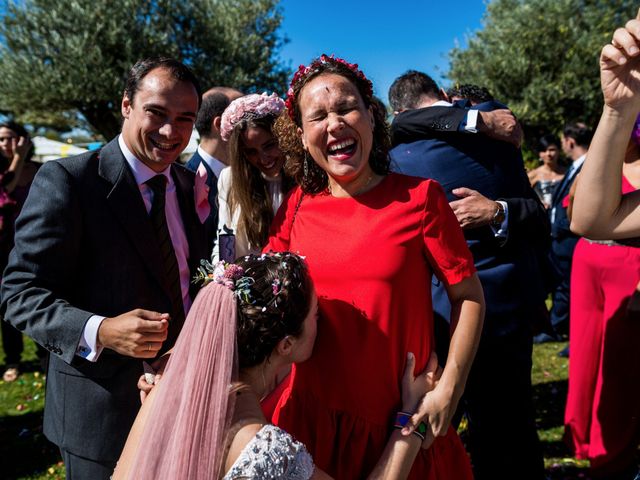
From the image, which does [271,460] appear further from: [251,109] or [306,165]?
[251,109]

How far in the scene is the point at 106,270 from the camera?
2.19 m

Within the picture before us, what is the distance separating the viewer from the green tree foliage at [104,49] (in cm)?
1634

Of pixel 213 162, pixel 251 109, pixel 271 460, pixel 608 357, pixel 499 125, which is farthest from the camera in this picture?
pixel 213 162

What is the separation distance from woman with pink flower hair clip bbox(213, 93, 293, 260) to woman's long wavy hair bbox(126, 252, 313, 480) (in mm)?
1310

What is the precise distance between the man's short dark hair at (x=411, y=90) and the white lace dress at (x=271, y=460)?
7.43 feet

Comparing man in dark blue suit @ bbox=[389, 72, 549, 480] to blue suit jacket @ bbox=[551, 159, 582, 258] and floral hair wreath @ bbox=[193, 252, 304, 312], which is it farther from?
blue suit jacket @ bbox=[551, 159, 582, 258]

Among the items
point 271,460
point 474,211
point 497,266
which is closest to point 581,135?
point 497,266

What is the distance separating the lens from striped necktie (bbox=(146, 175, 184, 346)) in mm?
2369

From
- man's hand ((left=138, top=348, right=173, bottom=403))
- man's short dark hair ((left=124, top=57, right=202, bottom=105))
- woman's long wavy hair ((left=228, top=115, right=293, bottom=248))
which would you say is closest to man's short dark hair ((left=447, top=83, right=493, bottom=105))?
woman's long wavy hair ((left=228, top=115, right=293, bottom=248))

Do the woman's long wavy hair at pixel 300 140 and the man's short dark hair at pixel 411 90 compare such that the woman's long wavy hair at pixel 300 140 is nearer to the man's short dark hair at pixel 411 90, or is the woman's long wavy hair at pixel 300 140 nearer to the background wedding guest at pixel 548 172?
the man's short dark hair at pixel 411 90

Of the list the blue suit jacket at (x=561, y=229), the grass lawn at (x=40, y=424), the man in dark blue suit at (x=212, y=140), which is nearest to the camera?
the grass lawn at (x=40, y=424)

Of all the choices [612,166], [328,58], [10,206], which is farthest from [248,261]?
[10,206]

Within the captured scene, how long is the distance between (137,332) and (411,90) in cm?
220

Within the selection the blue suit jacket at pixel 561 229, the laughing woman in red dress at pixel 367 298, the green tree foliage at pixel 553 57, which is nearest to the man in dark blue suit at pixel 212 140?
the laughing woman in red dress at pixel 367 298
